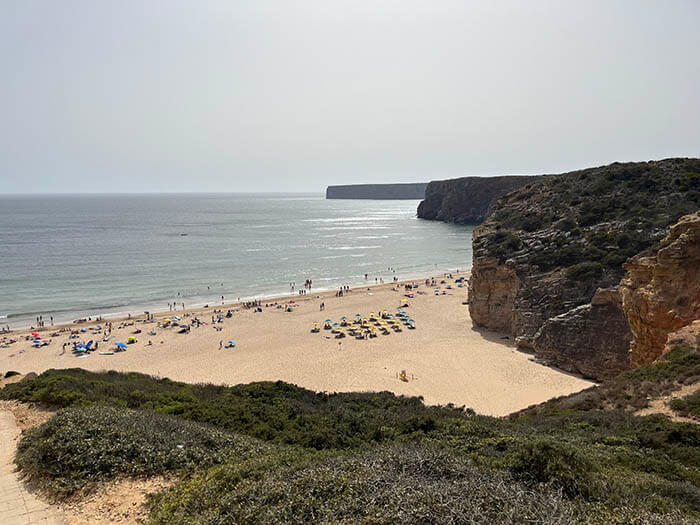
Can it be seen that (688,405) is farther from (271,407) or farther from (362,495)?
(271,407)

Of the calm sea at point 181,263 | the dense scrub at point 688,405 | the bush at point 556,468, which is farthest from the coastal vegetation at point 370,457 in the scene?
the calm sea at point 181,263

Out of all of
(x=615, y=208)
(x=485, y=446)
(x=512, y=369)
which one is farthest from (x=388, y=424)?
(x=615, y=208)

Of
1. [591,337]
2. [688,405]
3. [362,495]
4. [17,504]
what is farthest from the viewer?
[591,337]

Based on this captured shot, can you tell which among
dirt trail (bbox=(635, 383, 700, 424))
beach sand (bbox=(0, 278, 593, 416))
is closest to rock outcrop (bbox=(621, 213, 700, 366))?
dirt trail (bbox=(635, 383, 700, 424))

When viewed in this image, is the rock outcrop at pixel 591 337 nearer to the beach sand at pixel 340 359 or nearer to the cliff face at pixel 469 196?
the beach sand at pixel 340 359

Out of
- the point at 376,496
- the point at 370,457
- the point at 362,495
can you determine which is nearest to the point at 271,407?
the point at 370,457

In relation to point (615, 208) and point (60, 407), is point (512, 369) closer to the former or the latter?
point (615, 208)
